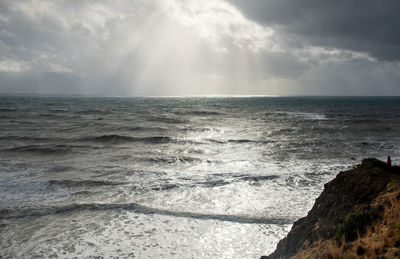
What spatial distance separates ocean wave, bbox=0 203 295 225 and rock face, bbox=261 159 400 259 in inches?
117

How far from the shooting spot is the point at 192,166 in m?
Result: 16.9

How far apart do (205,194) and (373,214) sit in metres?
7.55

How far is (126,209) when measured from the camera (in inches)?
388

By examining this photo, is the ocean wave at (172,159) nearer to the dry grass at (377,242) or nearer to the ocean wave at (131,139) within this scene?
the ocean wave at (131,139)

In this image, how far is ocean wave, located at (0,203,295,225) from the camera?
29.0 feet

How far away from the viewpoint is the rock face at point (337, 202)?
516 centimetres


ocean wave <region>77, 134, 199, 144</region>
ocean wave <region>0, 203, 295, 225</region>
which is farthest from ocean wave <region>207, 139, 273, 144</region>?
ocean wave <region>0, 203, 295, 225</region>

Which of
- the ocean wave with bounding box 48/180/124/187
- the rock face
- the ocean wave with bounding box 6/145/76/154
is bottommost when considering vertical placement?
the ocean wave with bounding box 48/180/124/187

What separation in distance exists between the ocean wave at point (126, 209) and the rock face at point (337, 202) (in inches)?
117

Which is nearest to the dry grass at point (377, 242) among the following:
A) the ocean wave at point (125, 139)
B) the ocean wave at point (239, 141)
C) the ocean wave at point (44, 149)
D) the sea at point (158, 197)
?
the sea at point (158, 197)

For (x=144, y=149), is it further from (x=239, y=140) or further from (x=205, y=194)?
(x=205, y=194)

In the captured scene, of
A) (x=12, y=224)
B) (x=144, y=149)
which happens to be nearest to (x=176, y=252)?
(x=12, y=224)

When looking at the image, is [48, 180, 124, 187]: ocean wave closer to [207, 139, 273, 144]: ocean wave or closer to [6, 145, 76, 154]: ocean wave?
[6, 145, 76, 154]: ocean wave

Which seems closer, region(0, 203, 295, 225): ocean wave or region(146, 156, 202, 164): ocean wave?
region(0, 203, 295, 225): ocean wave
